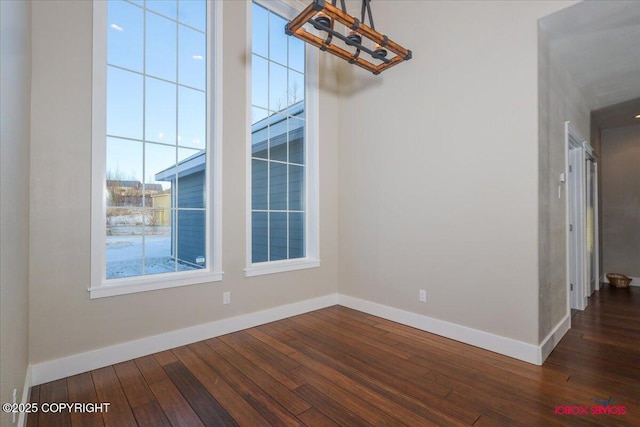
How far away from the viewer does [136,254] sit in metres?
2.68

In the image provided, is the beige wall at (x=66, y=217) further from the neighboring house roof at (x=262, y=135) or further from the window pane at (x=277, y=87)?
the window pane at (x=277, y=87)

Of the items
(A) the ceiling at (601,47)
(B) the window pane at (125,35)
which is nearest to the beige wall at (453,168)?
(A) the ceiling at (601,47)

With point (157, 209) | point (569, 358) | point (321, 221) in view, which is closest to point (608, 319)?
point (569, 358)

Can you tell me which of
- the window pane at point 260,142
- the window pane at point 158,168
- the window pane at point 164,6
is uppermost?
the window pane at point 164,6

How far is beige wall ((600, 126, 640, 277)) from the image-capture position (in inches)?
213

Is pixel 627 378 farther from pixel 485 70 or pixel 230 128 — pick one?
pixel 230 128

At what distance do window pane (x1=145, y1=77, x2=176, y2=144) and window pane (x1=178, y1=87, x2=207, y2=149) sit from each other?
63 millimetres

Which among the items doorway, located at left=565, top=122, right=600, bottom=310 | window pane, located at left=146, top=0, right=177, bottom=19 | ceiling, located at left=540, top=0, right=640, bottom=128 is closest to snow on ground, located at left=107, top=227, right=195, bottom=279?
window pane, located at left=146, top=0, right=177, bottom=19

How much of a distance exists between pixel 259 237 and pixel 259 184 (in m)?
0.60

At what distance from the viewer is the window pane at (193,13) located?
116 inches

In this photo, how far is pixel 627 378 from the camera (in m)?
2.26

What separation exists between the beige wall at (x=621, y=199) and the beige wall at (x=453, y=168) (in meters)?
4.73

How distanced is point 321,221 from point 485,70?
7.74ft

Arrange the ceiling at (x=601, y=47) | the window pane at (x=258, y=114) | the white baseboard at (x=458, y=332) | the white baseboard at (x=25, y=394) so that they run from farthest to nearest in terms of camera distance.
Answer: the window pane at (x=258, y=114) → the white baseboard at (x=458, y=332) → the ceiling at (x=601, y=47) → the white baseboard at (x=25, y=394)
